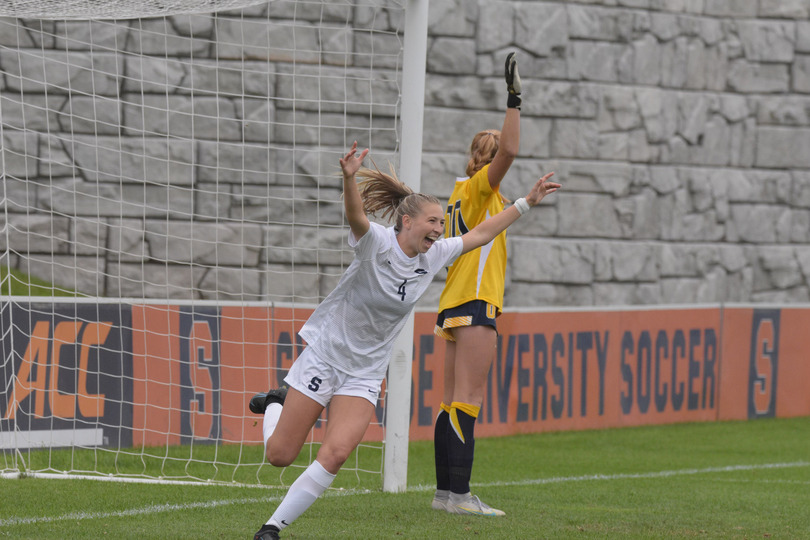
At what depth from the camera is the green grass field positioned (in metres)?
5.50

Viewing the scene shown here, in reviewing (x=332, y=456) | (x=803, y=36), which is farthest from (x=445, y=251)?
(x=803, y=36)

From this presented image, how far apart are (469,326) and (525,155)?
19.9 feet

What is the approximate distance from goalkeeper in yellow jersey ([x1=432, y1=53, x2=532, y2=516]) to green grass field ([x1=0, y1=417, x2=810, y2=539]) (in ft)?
0.82

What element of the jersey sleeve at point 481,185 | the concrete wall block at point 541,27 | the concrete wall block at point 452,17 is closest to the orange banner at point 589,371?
the concrete wall block at point 541,27

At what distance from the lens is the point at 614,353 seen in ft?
35.6

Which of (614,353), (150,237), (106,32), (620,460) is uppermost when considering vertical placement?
(106,32)

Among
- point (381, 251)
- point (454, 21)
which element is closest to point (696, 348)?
point (454, 21)

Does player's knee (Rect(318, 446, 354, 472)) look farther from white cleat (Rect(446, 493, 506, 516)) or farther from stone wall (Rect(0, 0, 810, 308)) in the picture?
stone wall (Rect(0, 0, 810, 308))

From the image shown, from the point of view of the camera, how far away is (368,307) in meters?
5.03

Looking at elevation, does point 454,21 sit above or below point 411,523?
above

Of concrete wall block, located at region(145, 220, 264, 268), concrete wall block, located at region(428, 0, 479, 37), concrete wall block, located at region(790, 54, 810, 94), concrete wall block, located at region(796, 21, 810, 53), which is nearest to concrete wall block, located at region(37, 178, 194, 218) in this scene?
concrete wall block, located at region(145, 220, 264, 268)

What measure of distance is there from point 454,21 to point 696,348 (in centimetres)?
421

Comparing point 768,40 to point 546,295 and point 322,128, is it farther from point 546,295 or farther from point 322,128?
point 322,128

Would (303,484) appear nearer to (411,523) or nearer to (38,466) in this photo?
(411,523)
